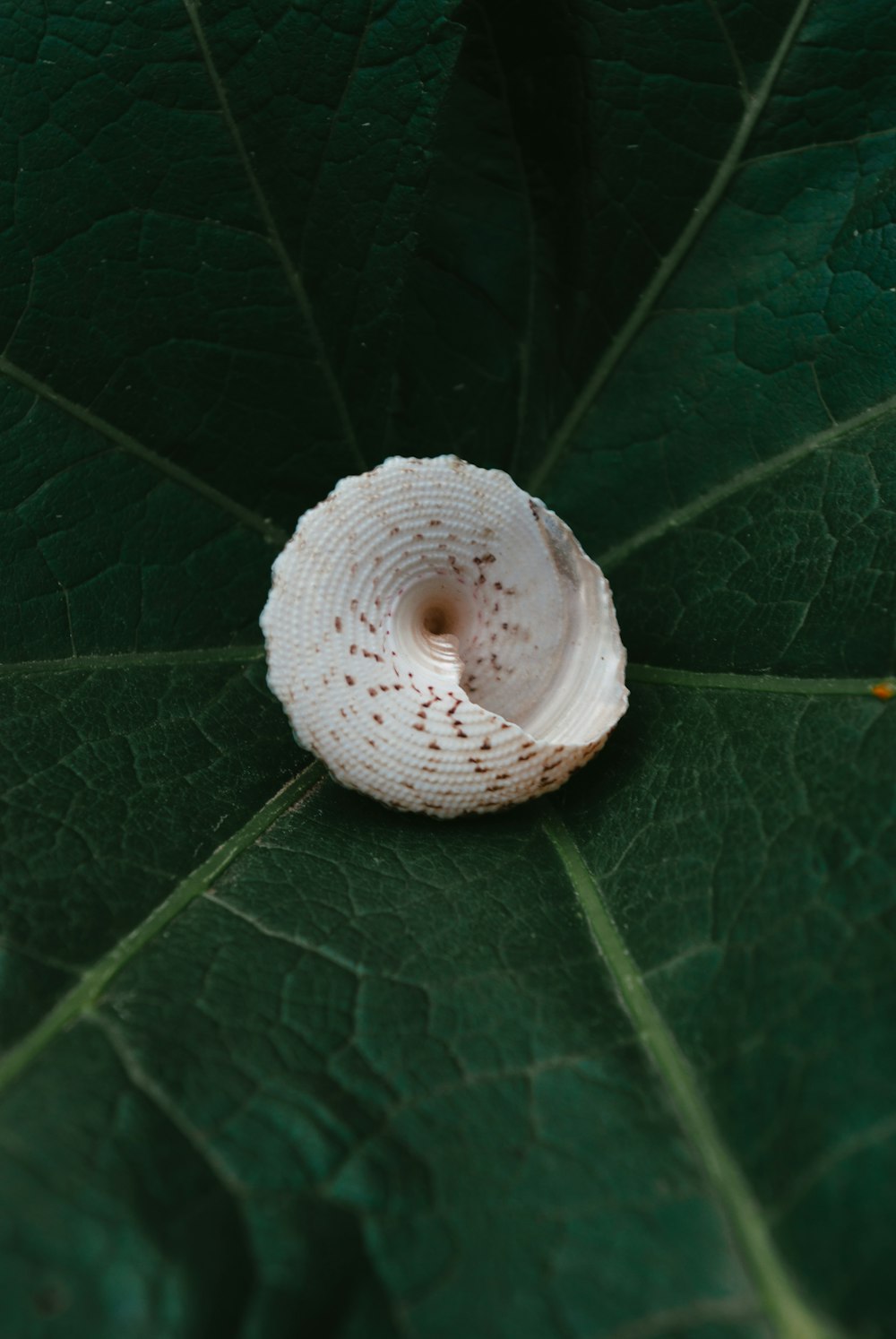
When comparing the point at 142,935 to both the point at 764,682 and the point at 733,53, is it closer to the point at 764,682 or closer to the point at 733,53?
the point at 764,682

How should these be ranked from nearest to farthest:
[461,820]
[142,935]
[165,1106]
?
[165,1106]
[142,935]
[461,820]

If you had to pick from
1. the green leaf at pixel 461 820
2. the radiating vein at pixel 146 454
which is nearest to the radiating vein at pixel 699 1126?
the green leaf at pixel 461 820

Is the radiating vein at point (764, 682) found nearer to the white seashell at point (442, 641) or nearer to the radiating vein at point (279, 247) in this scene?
the white seashell at point (442, 641)

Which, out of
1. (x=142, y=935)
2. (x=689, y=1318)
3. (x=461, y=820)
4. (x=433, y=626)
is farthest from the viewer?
(x=433, y=626)

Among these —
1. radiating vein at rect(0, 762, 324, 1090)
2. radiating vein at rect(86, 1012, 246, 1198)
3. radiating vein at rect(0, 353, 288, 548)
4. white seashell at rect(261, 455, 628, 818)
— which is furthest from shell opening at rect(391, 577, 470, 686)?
radiating vein at rect(86, 1012, 246, 1198)

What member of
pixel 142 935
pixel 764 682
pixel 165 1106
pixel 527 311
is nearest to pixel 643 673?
pixel 764 682

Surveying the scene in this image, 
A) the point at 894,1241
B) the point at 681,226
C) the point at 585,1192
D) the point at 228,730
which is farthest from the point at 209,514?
the point at 894,1241

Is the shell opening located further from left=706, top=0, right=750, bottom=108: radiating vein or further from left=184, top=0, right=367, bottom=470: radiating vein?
left=706, top=0, right=750, bottom=108: radiating vein
